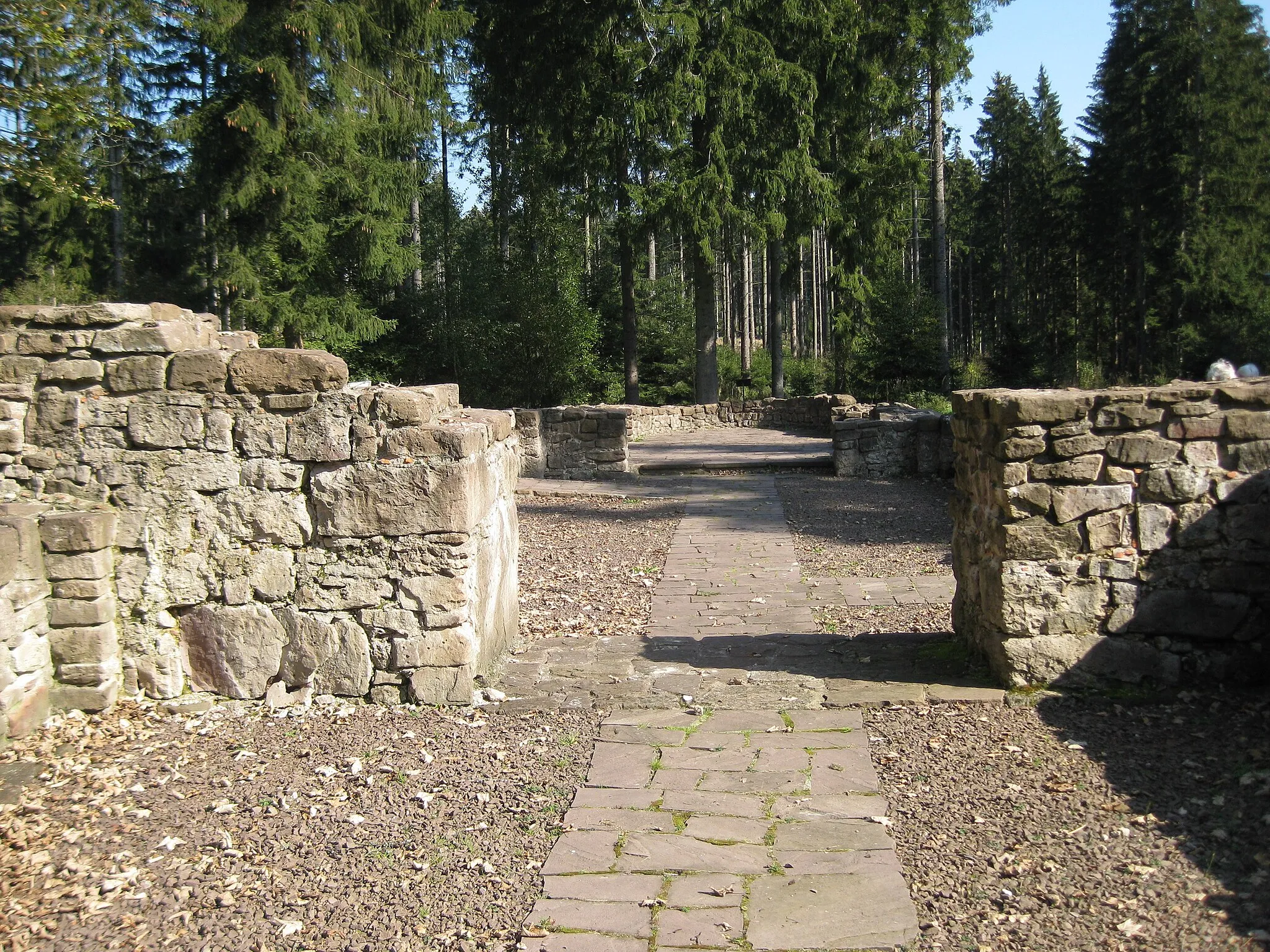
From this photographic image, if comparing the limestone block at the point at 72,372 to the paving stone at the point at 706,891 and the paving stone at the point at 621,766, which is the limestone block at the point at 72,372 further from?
the paving stone at the point at 706,891

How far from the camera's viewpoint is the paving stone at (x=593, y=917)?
A: 3.00 m

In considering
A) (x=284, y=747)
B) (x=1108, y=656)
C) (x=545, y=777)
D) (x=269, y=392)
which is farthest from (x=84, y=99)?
(x=1108, y=656)

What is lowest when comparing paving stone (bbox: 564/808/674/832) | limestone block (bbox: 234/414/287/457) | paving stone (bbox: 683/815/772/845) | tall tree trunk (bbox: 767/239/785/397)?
paving stone (bbox: 683/815/772/845)

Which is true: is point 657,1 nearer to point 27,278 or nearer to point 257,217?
point 257,217

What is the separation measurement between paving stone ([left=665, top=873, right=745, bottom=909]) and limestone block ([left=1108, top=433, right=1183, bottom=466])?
2781mm

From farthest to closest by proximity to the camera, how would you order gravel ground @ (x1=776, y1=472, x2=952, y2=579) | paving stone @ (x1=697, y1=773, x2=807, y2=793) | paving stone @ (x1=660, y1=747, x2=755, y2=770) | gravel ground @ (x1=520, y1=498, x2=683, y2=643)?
gravel ground @ (x1=776, y1=472, x2=952, y2=579)
gravel ground @ (x1=520, y1=498, x2=683, y2=643)
paving stone @ (x1=660, y1=747, x2=755, y2=770)
paving stone @ (x1=697, y1=773, x2=807, y2=793)

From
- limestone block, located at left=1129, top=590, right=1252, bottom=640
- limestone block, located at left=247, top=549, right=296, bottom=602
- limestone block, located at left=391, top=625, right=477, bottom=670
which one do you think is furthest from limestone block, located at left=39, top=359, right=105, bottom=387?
limestone block, located at left=1129, top=590, right=1252, bottom=640

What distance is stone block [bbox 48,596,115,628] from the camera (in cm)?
473

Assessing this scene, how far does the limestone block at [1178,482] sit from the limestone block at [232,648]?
4.21 metres

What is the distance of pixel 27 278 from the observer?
25062 millimetres

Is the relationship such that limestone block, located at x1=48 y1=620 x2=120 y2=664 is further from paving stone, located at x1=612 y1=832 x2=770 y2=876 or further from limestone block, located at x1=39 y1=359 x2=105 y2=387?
paving stone, located at x1=612 y1=832 x2=770 y2=876

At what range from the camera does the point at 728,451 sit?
18.0 metres

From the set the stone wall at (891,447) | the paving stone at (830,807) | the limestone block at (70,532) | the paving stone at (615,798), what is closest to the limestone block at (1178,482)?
the paving stone at (830,807)

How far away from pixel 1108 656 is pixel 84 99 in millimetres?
13765
